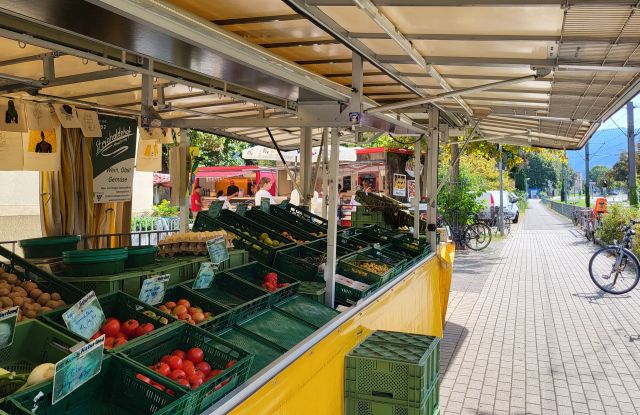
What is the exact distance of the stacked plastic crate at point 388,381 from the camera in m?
3.90

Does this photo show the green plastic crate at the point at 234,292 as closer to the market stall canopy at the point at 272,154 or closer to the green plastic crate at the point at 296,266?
the green plastic crate at the point at 296,266

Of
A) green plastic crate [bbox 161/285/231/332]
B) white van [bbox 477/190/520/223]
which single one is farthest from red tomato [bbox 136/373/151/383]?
white van [bbox 477/190/520/223]

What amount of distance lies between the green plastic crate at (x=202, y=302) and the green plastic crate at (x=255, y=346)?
A: 73 mm

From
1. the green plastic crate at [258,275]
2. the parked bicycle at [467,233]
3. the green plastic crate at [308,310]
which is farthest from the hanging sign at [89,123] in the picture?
the parked bicycle at [467,233]

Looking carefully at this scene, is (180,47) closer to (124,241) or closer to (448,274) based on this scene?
(124,241)

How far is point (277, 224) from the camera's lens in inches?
271

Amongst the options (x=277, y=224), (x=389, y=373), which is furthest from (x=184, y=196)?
(x=389, y=373)

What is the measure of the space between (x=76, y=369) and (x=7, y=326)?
54 centimetres

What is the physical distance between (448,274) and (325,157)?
10.9 ft

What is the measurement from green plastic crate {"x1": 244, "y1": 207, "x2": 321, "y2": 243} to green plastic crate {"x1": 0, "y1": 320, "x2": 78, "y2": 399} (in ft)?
13.7

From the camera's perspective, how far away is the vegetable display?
3.03 meters

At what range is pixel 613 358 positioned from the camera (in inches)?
276

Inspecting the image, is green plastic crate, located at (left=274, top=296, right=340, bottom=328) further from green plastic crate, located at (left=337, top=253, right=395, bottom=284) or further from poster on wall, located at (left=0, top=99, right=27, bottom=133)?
poster on wall, located at (left=0, top=99, right=27, bottom=133)

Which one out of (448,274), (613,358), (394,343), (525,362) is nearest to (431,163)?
(448,274)
